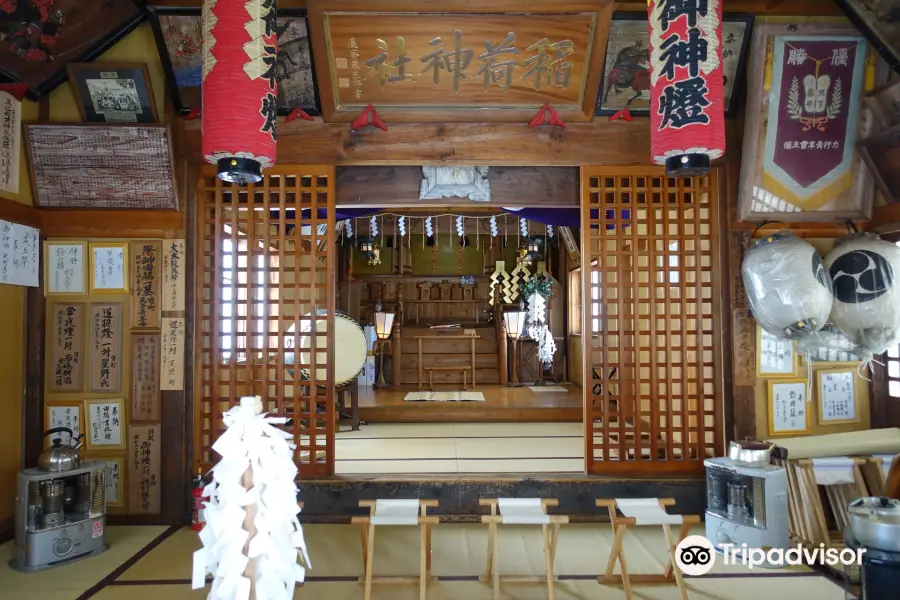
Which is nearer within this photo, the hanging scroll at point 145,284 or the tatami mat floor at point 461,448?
the hanging scroll at point 145,284

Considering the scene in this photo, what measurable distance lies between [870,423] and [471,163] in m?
3.76

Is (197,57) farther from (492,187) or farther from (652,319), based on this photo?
(652,319)

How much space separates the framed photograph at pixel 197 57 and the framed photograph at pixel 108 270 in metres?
1.21

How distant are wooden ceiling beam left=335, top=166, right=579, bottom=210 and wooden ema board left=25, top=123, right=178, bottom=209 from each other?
4.40 feet

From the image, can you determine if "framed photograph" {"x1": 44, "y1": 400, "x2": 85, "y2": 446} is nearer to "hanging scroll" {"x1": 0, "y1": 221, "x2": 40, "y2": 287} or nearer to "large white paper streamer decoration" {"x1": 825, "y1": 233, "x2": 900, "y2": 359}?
"hanging scroll" {"x1": 0, "y1": 221, "x2": 40, "y2": 287}

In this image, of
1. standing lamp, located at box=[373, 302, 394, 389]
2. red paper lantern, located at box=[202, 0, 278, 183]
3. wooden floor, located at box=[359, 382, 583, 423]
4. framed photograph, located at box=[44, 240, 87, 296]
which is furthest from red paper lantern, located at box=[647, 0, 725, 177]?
standing lamp, located at box=[373, 302, 394, 389]

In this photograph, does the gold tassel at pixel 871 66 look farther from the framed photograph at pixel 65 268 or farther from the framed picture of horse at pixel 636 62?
the framed photograph at pixel 65 268

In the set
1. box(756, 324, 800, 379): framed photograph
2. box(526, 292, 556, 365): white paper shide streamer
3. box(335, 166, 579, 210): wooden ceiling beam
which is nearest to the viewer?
box(756, 324, 800, 379): framed photograph

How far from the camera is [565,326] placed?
406 inches

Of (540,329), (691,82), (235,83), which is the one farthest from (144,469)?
(540,329)

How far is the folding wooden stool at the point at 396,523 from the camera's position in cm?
293

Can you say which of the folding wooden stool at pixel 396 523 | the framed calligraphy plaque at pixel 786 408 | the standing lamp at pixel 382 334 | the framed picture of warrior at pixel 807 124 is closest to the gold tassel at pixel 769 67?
the framed picture of warrior at pixel 807 124

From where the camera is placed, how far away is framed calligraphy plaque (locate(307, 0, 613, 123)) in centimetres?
384

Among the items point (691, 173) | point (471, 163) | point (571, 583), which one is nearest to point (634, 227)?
point (691, 173)
